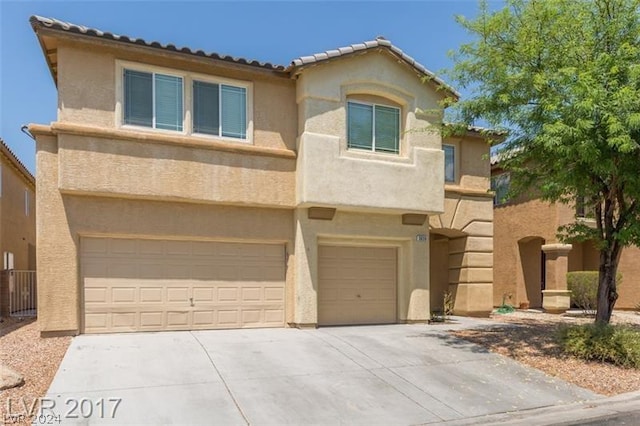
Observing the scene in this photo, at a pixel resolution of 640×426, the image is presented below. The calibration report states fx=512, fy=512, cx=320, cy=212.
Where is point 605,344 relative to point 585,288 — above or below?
above

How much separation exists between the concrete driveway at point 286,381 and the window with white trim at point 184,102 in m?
4.84

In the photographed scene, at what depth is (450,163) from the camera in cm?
1648

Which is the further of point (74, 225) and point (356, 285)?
point (356, 285)

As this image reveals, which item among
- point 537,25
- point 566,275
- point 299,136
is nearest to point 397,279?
point 299,136

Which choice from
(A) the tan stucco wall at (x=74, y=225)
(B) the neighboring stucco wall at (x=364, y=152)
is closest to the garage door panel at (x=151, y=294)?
(A) the tan stucco wall at (x=74, y=225)

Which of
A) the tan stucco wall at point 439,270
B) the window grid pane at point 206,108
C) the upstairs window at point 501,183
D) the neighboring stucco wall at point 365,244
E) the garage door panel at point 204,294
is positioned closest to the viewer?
the garage door panel at point 204,294

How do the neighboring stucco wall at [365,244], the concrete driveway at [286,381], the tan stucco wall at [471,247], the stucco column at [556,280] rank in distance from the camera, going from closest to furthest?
the concrete driveway at [286,381] → the neighboring stucco wall at [365,244] → the tan stucco wall at [471,247] → the stucco column at [556,280]

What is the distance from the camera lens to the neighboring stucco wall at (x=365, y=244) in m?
12.8

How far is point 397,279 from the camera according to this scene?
14.4m

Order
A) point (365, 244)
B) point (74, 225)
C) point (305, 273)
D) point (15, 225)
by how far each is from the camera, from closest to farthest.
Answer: point (74, 225) < point (305, 273) < point (365, 244) < point (15, 225)

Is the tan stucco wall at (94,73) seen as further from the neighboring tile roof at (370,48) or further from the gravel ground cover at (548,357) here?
the gravel ground cover at (548,357)

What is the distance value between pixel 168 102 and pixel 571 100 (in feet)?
28.7

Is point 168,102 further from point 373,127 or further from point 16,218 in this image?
point 16,218

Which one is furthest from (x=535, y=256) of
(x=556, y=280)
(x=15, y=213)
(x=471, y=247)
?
(x=15, y=213)
